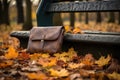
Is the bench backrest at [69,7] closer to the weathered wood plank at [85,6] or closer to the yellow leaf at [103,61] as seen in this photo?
the weathered wood plank at [85,6]

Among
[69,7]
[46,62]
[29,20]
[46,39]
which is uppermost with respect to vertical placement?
[69,7]

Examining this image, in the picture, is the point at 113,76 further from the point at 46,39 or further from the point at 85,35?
the point at 46,39

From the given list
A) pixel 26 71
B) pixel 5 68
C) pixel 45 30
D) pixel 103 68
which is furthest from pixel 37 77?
pixel 45 30

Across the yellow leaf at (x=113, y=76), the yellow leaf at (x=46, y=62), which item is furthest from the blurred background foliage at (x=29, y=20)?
the yellow leaf at (x=113, y=76)

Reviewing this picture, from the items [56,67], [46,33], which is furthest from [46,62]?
[46,33]

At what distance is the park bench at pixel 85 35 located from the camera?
3.36 meters

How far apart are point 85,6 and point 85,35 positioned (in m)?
0.57

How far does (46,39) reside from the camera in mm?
3955

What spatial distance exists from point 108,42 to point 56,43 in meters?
0.82

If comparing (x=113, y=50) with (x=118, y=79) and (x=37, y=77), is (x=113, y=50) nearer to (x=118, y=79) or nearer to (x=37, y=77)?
(x=118, y=79)

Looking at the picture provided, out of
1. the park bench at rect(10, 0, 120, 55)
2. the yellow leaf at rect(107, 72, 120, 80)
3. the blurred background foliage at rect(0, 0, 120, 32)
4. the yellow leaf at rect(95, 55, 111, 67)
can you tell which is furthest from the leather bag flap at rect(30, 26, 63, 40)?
the blurred background foliage at rect(0, 0, 120, 32)

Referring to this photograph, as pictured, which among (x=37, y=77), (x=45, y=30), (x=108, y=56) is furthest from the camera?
(x=45, y=30)

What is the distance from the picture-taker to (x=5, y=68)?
3080mm

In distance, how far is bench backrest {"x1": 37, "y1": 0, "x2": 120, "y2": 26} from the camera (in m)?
3.66
